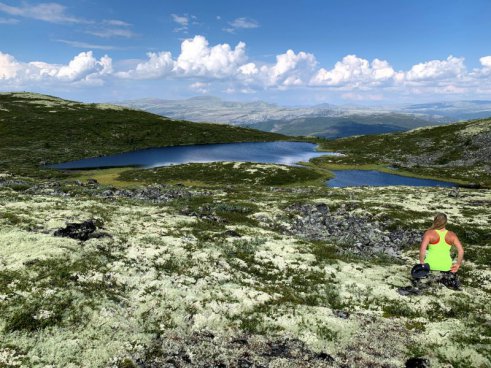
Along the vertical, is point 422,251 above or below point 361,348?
above

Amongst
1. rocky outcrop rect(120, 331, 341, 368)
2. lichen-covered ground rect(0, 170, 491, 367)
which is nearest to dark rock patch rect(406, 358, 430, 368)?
lichen-covered ground rect(0, 170, 491, 367)

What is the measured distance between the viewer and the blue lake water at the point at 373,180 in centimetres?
9606

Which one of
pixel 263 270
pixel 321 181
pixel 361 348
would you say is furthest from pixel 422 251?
pixel 321 181

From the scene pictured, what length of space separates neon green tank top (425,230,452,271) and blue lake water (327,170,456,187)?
70920 mm

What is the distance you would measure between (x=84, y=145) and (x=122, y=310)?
16397cm

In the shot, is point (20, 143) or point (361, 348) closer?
point (361, 348)

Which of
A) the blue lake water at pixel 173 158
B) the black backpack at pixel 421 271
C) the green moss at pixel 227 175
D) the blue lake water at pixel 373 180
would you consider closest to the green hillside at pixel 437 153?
the blue lake water at pixel 373 180

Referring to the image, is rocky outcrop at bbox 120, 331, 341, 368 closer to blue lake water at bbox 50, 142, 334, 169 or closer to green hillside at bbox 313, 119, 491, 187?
green hillside at bbox 313, 119, 491, 187

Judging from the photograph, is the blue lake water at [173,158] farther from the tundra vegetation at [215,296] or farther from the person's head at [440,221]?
the person's head at [440,221]

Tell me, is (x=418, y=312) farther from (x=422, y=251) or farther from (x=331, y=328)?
(x=331, y=328)

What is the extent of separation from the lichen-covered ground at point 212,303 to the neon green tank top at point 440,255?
1997 millimetres

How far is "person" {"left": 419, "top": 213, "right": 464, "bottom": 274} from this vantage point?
18.8m

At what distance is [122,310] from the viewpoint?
18.1 m

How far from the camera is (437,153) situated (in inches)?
5699
